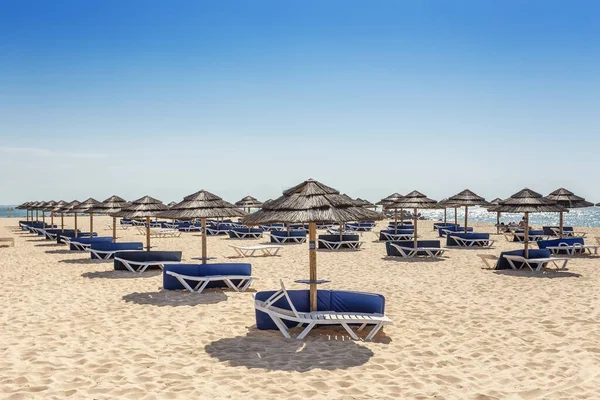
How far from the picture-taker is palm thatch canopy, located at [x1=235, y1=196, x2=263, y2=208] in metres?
27.8

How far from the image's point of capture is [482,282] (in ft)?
37.8

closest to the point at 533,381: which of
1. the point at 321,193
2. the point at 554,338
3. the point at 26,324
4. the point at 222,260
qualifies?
the point at 554,338

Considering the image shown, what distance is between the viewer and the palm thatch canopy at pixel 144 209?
43.3 feet

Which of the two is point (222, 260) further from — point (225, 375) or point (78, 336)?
point (225, 375)

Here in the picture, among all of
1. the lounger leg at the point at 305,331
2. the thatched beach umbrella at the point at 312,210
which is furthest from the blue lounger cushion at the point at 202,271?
the lounger leg at the point at 305,331

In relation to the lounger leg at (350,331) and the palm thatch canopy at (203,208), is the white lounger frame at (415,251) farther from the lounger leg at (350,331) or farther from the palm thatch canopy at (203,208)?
the lounger leg at (350,331)

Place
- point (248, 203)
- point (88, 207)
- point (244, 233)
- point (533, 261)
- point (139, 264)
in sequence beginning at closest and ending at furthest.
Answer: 1. point (139, 264)
2. point (533, 261)
3. point (88, 207)
4. point (244, 233)
5. point (248, 203)

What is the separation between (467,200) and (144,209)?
13.4m

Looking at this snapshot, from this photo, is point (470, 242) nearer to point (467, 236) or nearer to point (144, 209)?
point (467, 236)

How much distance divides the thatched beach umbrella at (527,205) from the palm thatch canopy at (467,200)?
18.6ft

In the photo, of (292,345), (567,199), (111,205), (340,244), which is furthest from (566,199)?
(111,205)

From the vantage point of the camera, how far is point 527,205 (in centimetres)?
1363

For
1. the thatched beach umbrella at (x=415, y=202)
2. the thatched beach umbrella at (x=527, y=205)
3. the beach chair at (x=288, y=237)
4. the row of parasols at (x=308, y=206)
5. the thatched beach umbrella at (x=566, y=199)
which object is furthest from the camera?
the beach chair at (x=288, y=237)

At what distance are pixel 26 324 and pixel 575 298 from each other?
986cm
